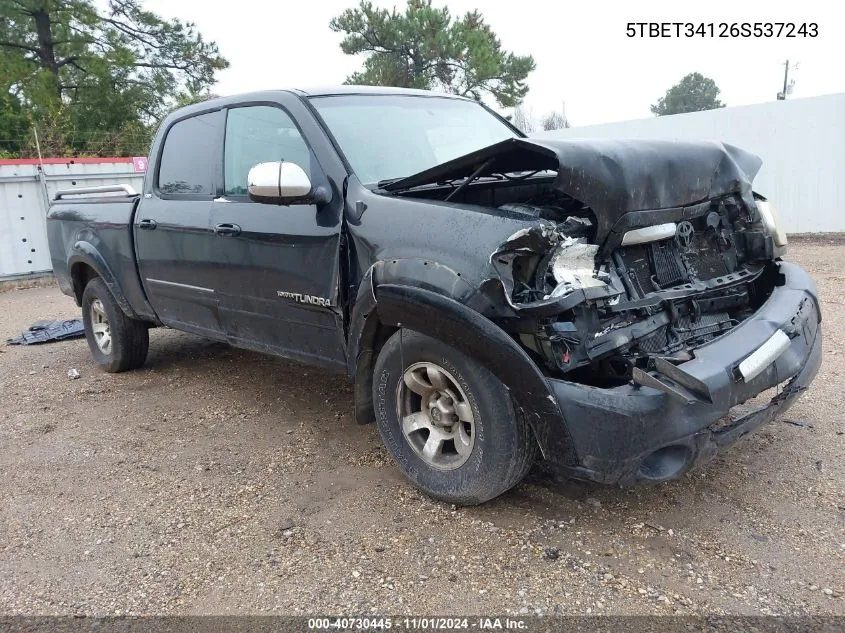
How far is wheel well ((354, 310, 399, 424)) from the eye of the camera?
3191mm

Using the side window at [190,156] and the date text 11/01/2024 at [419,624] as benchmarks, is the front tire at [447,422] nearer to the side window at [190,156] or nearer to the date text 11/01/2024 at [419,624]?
the date text 11/01/2024 at [419,624]

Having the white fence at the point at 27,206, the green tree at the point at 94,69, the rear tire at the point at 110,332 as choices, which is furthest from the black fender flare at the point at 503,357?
the green tree at the point at 94,69

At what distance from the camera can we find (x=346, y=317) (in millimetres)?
3404

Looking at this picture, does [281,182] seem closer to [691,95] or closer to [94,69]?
[94,69]

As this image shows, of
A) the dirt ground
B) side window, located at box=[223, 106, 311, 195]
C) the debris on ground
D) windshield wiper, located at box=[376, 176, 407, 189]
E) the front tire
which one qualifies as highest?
side window, located at box=[223, 106, 311, 195]

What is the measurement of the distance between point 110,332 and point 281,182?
10.0ft

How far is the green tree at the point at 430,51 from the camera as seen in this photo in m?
23.3

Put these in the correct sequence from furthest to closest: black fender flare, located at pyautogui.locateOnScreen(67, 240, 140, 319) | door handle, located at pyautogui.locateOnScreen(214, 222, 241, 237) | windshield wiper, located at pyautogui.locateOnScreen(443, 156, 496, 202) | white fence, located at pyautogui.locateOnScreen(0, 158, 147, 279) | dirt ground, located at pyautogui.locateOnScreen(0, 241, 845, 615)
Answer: white fence, located at pyautogui.locateOnScreen(0, 158, 147, 279), black fender flare, located at pyautogui.locateOnScreen(67, 240, 140, 319), door handle, located at pyautogui.locateOnScreen(214, 222, 241, 237), windshield wiper, located at pyautogui.locateOnScreen(443, 156, 496, 202), dirt ground, located at pyautogui.locateOnScreen(0, 241, 845, 615)

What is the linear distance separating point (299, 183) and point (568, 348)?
5.08ft

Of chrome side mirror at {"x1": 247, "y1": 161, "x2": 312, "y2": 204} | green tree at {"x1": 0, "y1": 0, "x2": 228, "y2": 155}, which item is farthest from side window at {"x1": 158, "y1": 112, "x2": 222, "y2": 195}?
green tree at {"x1": 0, "y1": 0, "x2": 228, "y2": 155}

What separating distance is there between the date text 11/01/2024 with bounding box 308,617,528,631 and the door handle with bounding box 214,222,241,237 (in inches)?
87.4

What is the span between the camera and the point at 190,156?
4527 mm

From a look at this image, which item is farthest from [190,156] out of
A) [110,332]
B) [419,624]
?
[419,624]

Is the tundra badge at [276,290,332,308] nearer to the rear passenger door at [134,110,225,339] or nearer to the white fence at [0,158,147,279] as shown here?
the rear passenger door at [134,110,225,339]
